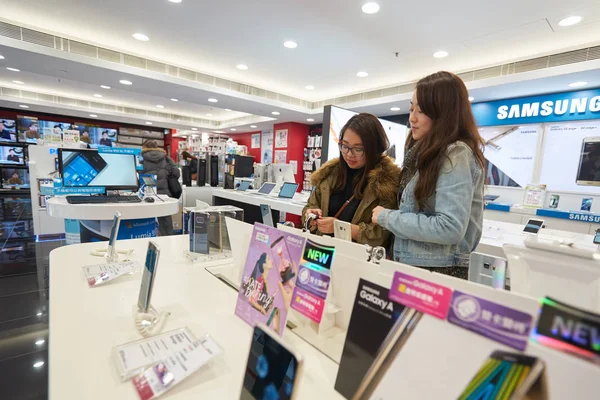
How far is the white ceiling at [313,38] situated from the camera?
343 cm

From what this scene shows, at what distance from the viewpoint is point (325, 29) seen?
3.95m

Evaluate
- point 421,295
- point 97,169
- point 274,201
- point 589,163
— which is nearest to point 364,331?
point 421,295

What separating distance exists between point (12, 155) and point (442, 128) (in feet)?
43.1

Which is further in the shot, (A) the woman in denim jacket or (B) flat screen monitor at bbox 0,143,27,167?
(B) flat screen monitor at bbox 0,143,27,167

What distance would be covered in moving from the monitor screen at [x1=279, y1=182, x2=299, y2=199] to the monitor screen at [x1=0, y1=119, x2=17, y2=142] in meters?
10.8

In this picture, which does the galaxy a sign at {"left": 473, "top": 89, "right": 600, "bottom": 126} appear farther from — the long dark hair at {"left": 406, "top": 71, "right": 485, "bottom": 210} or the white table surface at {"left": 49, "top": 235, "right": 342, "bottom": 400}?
the white table surface at {"left": 49, "top": 235, "right": 342, "bottom": 400}

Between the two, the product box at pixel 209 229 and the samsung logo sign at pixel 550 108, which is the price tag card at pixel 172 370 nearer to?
the product box at pixel 209 229

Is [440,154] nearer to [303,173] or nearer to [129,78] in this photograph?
[129,78]

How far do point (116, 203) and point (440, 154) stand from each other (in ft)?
8.14

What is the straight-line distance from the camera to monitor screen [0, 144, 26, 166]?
957 centimetres

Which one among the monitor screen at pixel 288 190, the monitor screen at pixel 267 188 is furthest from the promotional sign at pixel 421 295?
the monitor screen at pixel 267 188

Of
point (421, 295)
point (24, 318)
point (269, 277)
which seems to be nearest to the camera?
point (421, 295)

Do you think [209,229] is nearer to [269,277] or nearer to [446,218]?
[269,277]

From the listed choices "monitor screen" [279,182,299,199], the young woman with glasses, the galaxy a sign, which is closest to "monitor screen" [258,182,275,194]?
"monitor screen" [279,182,299,199]
